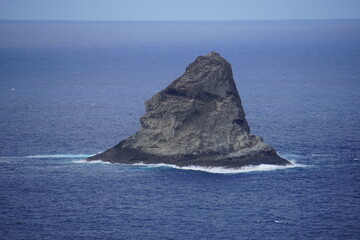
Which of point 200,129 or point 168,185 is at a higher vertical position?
point 200,129

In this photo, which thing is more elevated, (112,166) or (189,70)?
(189,70)

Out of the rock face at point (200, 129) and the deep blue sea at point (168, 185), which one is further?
the rock face at point (200, 129)

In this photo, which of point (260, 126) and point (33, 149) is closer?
point (33, 149)

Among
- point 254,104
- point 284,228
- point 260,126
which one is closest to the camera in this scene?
point 284,228

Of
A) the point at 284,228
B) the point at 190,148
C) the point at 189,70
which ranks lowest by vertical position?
the point at 284,228

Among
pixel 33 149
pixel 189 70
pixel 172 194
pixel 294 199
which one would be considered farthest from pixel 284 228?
pixel 33 149

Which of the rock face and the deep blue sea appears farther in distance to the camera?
the rock face

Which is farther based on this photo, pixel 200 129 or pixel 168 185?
pixel 200 129

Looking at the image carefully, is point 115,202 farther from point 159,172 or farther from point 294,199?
point 294,199
